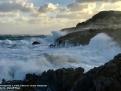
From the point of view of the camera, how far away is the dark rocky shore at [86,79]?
14.2 m

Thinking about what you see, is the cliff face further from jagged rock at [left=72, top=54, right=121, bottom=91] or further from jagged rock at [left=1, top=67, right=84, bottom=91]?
jagged rock at [left=72, top=54, right=121, bottom=91]

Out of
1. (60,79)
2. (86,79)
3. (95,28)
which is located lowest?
(95,28)

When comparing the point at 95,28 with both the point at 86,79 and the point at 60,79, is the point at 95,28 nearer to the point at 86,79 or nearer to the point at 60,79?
the point at 60,79

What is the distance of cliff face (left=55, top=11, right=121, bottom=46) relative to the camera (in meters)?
55.9

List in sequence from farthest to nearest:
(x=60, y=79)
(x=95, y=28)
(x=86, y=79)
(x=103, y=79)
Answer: (x=95, y=28) → (x=60, y=79) → (x=86, y=79) → (x=103, y=79)

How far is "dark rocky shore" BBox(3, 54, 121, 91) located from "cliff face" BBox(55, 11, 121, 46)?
35.5 meters

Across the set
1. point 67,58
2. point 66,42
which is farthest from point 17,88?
point 66,42

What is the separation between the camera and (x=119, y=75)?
47.5 feet

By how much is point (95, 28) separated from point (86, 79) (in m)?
53.4

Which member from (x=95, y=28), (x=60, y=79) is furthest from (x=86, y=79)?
(x=95, y=28)

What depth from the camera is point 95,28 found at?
6819cm

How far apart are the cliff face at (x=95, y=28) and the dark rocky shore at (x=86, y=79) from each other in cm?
3553

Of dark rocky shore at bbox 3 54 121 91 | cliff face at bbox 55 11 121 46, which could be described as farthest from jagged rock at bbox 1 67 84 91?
cliff face at bbox 55 11 121 46

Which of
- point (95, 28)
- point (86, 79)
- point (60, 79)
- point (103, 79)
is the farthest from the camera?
point (95, 28)
